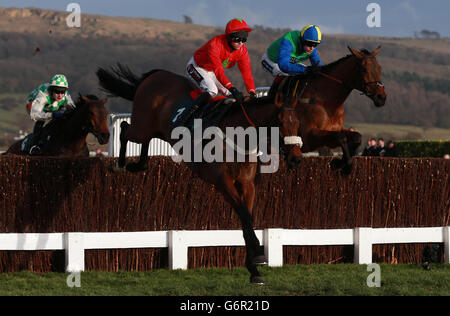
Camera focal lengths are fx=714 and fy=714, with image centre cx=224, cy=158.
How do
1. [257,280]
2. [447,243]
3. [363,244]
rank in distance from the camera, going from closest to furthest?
[257,280] < [363,244] < [447,243]

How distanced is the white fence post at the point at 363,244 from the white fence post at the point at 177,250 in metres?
2.07

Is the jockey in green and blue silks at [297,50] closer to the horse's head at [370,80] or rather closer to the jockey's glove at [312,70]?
the jockey's glove at [312,70]

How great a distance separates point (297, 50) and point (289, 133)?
1952 millimetres

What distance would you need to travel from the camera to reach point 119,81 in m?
8.48

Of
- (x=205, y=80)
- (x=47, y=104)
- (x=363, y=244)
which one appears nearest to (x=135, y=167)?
(x=205, y=80)

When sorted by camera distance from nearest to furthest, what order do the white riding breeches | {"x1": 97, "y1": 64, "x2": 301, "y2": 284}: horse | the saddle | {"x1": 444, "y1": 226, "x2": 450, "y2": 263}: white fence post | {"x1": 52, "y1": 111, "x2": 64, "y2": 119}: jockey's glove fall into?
{"x1": 97, "y1": 64, "x2": 301, "y2": 284}: horse
the saddle
the white riding breeches
{"x1": 444, "y1": 226, "x2": 450, "y2": 263}: white fence post
{"x1": 52, "y1": 111, "x2": 64, "y2": 119}: jockey's glove

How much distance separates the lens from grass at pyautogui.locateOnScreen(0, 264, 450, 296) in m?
6.36

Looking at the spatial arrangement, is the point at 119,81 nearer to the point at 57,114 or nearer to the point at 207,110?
the point at 57,114

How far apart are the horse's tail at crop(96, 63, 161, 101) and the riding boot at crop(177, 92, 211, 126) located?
4.54 ft

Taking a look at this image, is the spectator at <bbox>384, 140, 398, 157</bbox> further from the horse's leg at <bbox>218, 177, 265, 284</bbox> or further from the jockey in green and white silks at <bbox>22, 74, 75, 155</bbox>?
the horse's leg at <bbox>218, 177, 265, 284</bbox>

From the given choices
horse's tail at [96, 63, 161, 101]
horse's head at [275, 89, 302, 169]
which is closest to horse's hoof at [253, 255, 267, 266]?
horse's head at [275, 89, 302, 169]

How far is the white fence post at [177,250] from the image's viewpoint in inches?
305

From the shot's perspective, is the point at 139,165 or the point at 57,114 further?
the point at 57,114
